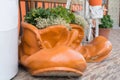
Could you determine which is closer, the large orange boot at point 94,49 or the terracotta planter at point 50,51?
the terracotta planter at point 50,51

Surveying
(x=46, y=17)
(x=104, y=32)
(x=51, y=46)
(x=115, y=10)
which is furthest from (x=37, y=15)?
(x=115, y=10)

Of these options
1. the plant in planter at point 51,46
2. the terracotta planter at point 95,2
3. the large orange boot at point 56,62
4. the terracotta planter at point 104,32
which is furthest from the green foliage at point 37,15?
the terracotta planter at point 104,32

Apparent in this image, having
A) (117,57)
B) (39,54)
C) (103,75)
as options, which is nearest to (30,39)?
(39,54)

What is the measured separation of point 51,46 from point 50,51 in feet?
0.67

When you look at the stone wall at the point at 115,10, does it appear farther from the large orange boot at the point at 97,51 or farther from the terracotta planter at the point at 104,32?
the large orange boot at the point at 97,51

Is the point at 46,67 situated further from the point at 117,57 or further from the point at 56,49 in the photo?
the point at 117,57

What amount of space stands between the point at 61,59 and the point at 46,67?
0.16m

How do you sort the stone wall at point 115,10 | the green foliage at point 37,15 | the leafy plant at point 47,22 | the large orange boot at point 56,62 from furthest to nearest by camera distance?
the stone wall at point 115,10 < the green foliage at point 37,15 < the leafy plant at point 47,22 < the large orange boot at point 56,62

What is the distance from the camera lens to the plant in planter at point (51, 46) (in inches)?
89.1

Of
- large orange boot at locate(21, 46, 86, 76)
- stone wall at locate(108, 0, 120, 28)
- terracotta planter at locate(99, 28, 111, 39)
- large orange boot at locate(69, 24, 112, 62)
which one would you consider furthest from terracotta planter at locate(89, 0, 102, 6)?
stone wall at locate(108, 0, 120, 28)

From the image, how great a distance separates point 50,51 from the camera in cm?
236

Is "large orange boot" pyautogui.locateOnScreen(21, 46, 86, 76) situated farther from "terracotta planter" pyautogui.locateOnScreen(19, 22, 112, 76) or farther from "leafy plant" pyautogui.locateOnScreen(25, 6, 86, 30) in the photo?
"leafy plant" pyautogui.locateOnScreen(25, 6, 86, 30)

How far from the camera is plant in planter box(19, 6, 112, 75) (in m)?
2.26

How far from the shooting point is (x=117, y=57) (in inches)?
134
